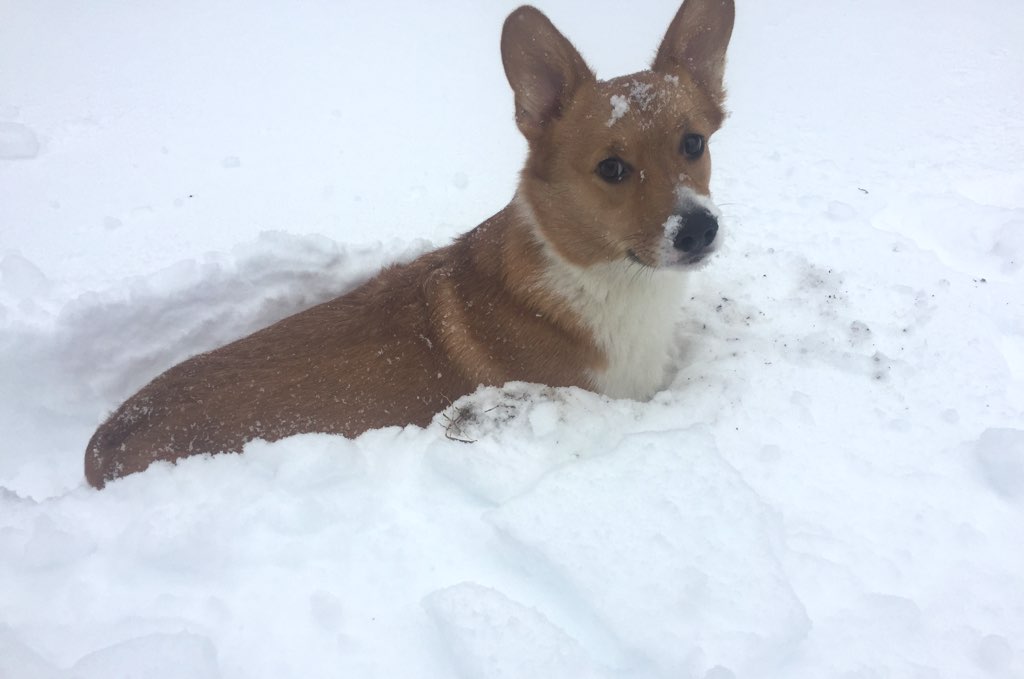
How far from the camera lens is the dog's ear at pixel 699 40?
2742mm

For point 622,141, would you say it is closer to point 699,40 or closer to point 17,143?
point 699,40

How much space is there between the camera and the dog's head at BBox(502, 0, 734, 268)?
95.6 inches

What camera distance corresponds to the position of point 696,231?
235 cm

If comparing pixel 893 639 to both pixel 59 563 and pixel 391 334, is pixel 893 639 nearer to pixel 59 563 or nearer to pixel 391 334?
pixel 391 334

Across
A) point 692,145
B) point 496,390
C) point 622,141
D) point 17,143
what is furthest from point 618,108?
point 17,143

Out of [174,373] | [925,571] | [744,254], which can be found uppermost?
[744,254]

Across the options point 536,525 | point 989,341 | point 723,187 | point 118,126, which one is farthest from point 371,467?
point 118,126

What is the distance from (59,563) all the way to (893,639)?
2.40 meters

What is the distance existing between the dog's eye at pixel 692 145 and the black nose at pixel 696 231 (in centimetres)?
33

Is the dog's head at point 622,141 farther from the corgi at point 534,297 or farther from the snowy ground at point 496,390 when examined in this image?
A: the snowy ground at point 496,390

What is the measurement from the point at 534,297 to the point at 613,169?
59 cm

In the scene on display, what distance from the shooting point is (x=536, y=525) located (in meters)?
2.02

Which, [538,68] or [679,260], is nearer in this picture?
[679,260]

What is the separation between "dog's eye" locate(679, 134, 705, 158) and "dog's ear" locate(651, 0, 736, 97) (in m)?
0.40
